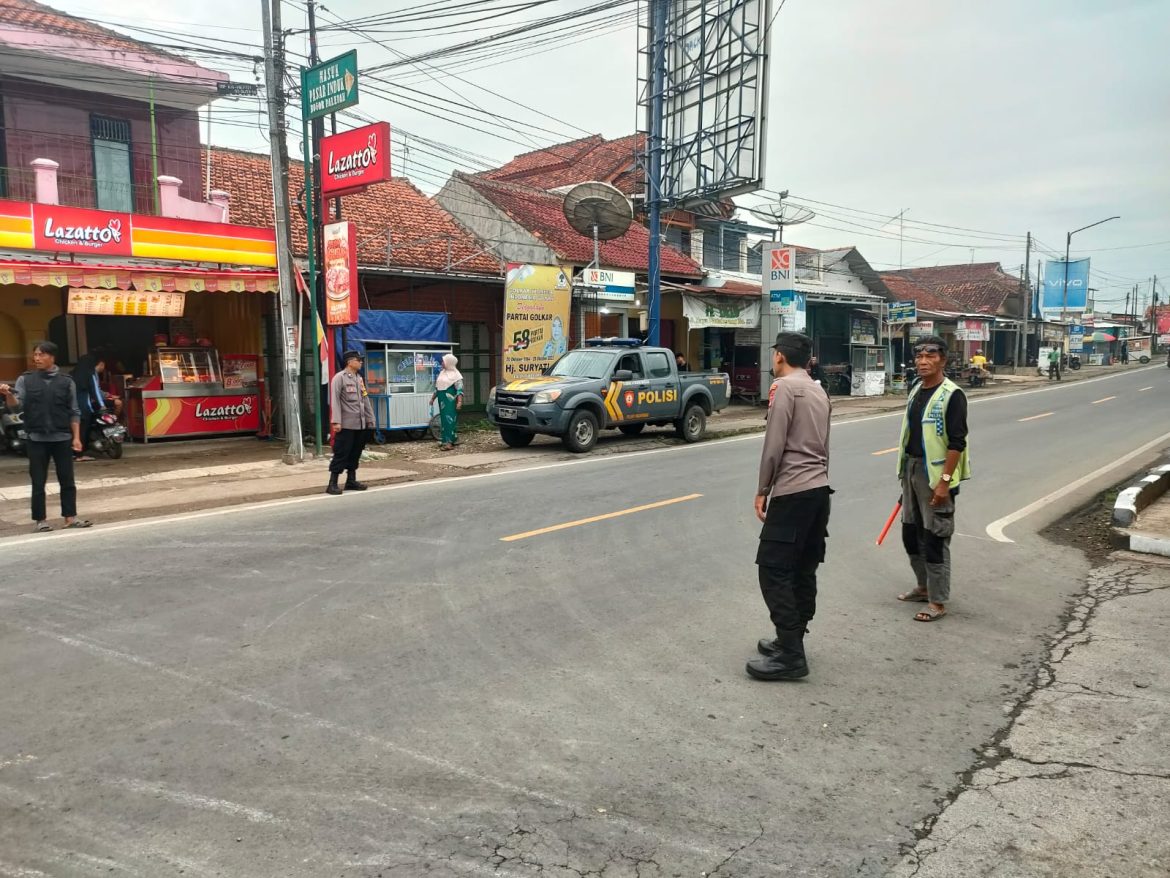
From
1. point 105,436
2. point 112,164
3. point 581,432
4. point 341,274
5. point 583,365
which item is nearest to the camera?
point 105,436

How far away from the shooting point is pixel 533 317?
747 inches

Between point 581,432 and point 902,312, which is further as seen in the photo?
point 902,312

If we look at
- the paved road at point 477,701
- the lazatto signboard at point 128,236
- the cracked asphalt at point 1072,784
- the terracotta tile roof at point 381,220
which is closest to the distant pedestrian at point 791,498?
the paved road at point 477,701

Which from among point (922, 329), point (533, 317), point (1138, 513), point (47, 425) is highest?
point (922, 329)

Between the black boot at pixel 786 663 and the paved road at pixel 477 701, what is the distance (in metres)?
0.07

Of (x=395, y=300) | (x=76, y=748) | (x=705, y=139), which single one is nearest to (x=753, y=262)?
(x=705, y=139)

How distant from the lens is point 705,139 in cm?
1916

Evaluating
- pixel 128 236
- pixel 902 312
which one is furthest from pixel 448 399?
pixel 902 312

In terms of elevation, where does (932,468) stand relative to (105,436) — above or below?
above

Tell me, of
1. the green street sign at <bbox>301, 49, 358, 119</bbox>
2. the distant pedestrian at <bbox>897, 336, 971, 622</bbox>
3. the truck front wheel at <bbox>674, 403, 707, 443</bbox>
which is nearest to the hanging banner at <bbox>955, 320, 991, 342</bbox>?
the truck front wheel at <bbox>674, 403, 707, 443</bbox>

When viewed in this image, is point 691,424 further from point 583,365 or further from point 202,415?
point 202,415

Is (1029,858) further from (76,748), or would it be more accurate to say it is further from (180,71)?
(180,71)

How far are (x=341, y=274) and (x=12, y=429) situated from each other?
5953 mm

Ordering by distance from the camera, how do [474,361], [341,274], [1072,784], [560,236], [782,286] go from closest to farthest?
[1072,784] < [341,274] < [474,361] < [560,236] < [782,286]
